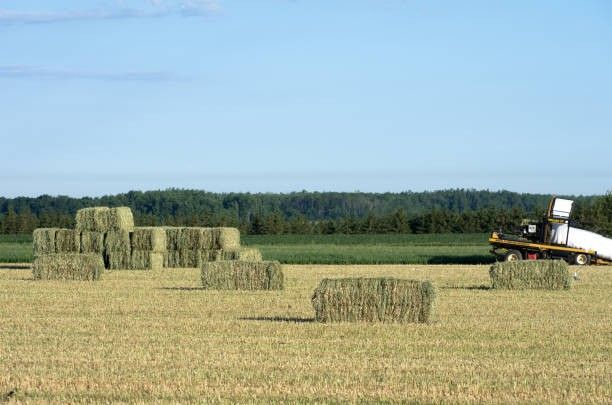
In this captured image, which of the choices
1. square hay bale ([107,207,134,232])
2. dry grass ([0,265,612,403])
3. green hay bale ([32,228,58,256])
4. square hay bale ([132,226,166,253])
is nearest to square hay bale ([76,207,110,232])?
square hay bale ([107,207,134,232])

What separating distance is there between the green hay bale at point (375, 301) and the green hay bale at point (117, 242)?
19.0m

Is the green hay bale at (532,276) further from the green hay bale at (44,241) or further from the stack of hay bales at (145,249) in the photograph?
the green hay bale at (44,241)

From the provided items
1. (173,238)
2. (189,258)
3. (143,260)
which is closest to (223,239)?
(189,258)

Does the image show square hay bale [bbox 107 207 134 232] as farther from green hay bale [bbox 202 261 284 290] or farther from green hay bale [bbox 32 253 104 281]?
green hay bale [bbox 202 261 284 290]

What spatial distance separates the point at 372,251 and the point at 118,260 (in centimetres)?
1895

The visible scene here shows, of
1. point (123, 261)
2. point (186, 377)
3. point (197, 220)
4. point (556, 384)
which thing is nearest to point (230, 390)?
point (186, 377)

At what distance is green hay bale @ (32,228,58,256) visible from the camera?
3731cm

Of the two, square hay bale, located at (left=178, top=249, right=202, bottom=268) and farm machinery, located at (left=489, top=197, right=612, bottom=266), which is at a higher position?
farm machinery, located at (left=489, top=197, right=612, bottom=266)

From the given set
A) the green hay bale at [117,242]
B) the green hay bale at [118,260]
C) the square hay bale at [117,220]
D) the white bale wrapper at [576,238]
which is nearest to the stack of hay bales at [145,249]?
the green hay bale at [118,260]

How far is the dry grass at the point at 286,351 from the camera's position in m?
12.3

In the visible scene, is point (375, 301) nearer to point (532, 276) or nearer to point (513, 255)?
point (532, 276)

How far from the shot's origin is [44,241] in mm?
37406

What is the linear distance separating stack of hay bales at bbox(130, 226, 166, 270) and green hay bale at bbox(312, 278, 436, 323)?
18763mm

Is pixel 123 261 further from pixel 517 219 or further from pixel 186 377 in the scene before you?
pixel 517 219
